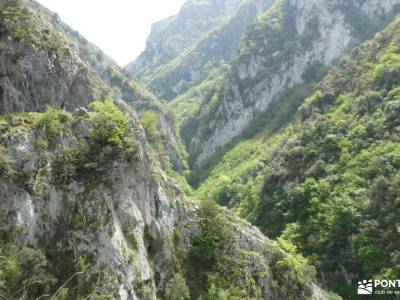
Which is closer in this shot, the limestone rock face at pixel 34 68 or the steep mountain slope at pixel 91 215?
the steep mountain slope at pixel 91 215

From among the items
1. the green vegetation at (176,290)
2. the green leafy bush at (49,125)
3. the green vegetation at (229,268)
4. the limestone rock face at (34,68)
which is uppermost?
the limestone rock face at (34,68)

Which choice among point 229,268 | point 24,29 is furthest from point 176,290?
point 24,29

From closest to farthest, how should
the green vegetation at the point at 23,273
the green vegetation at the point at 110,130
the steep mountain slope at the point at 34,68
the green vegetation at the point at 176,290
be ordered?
the green vegetation at the point at 23,273 < the green vegetation at the point at 176,290 < the green vegetation at the point at 110,130 < the steep mountain slope at the point at 34,68

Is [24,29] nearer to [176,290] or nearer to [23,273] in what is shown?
[23,273]

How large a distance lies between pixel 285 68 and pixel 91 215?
6176 inches

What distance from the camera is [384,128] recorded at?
90.9 meters

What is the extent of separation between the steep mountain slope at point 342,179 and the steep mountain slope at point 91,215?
18.1m

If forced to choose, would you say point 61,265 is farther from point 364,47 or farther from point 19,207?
point 364,47

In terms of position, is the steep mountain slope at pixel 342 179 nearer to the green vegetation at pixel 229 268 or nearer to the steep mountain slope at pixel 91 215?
the steep mountain slope at pixel 91 215

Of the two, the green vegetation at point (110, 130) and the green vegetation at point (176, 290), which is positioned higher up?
the green vegetation at point (110, 130)

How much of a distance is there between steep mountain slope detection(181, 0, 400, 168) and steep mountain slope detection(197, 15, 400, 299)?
4278 centimetres

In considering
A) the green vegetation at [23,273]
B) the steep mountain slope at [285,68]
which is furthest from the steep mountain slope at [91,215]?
the steep mountain slope at [285,68]

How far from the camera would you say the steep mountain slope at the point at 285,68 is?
6978 inches

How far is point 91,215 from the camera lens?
37.5 m
